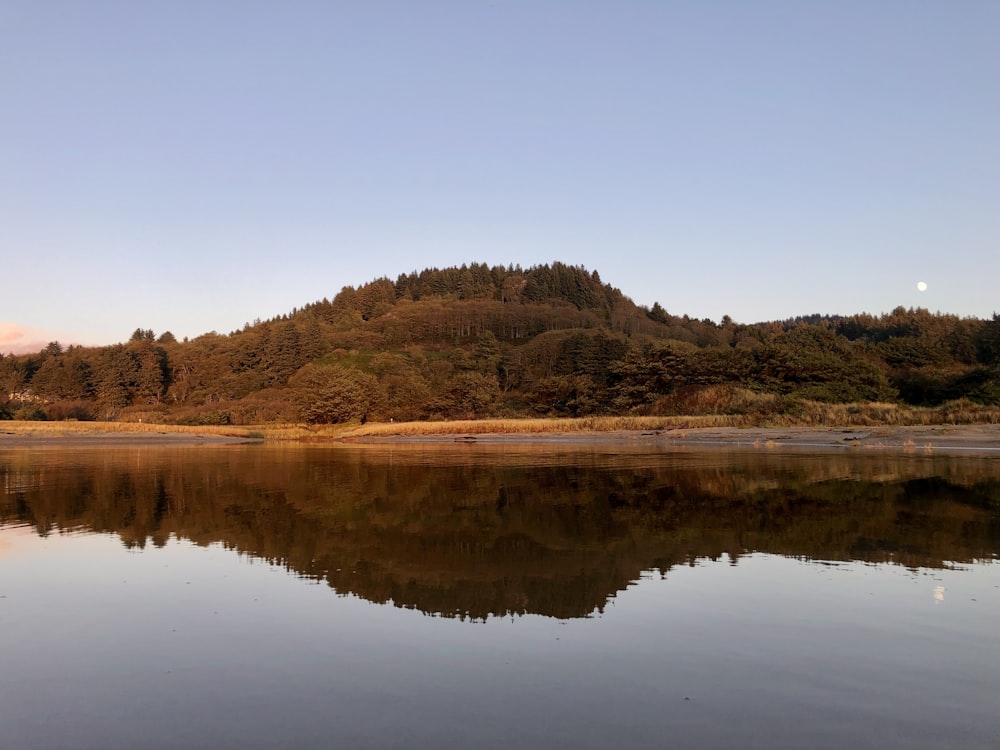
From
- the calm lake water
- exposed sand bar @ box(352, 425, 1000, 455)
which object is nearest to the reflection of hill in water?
the calm lake water

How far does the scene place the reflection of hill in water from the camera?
31.4ft

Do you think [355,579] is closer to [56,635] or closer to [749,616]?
[56,635]

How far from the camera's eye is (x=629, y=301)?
644 feet

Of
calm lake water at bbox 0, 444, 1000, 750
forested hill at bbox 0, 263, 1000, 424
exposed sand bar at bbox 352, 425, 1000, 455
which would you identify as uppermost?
forested hill at bbox 0, 263, 1000, 424

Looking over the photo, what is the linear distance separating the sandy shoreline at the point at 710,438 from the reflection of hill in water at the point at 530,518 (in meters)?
7.98

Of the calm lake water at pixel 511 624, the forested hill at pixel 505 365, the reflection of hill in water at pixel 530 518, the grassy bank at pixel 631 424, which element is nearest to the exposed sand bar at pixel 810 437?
the grassy bank at pixel 631 424

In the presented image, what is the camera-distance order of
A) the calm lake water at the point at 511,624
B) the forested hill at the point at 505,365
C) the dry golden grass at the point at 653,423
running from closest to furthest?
the calm lake water at the point at 511,624 → the dry golden grass at the point at 653,423 → the forested hill at the point at 505,365

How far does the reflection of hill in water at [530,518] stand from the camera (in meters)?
9.56

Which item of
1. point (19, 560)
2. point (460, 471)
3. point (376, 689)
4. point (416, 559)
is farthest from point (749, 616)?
point (460, 471)

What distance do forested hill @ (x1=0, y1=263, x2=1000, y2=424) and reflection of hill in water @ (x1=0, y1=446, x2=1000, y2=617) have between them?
32.8 metres

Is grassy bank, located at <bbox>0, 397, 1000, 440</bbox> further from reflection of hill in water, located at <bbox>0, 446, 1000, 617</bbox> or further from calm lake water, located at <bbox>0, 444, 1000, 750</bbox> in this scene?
calm lake water, located at <bbox>0, 444, 1000, 750</bbox>

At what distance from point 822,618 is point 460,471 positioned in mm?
19270

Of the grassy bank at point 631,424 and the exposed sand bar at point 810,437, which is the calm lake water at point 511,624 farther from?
the grassy bank at point 631,424

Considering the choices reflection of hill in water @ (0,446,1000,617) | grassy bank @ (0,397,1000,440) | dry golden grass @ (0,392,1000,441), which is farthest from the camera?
dry golden grass @ (0,392,1000,441)
